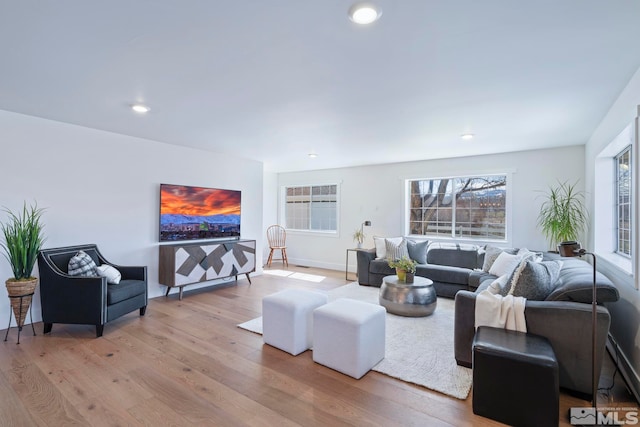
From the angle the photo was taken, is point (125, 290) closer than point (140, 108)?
No

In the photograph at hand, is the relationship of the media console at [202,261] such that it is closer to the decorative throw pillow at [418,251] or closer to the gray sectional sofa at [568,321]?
the decorative throw pillow at [418,251]

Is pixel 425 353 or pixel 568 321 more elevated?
pixel 568 321

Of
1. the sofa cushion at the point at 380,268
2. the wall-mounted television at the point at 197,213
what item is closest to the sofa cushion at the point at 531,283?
the sofa cushion at the point at 380,268

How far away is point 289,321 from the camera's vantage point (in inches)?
115

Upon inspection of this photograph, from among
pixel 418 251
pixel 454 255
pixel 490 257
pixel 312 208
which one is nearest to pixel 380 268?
pixel 418 251

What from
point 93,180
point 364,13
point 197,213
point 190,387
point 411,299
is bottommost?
point 190,387

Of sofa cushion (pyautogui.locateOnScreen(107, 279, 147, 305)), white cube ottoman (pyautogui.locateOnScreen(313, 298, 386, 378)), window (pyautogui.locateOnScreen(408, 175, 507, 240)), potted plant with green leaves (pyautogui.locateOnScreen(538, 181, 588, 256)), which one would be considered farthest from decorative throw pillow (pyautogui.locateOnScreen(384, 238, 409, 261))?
sofa cushion (pyautogui.locateOnScreen(107, 279, 147, 305))

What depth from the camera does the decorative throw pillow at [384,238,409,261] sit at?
17.7 ft

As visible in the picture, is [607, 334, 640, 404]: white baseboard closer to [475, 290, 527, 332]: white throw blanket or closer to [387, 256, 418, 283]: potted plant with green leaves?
[475, 290, 527, 332]: white throw blanket

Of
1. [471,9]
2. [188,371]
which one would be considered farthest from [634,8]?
[188,371]

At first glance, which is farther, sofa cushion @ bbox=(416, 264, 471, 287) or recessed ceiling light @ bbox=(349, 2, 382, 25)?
sofa cushion @ bbox=(416, 264, 471, 287)

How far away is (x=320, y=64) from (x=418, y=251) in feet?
13.2

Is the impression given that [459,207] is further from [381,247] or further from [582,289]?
[582,289]

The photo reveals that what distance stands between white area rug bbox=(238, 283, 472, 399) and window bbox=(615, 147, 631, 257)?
78.7 inches
